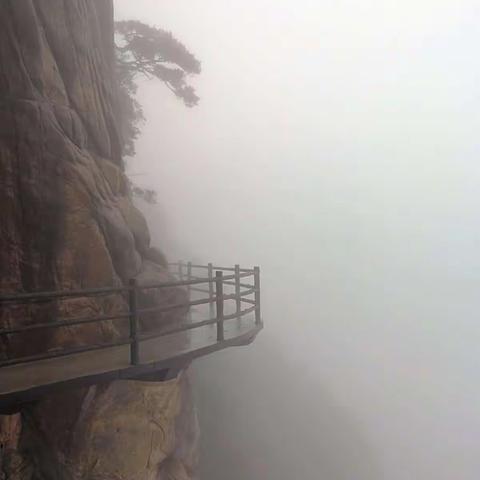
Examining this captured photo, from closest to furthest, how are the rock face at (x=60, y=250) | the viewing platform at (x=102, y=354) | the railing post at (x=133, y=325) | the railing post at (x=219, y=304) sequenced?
the viewing platform at (x=102, y=354) → the railing post at (x=133, y=325) → the rock face at (x=60, y=250) → the railing post at (x=219, y=304)

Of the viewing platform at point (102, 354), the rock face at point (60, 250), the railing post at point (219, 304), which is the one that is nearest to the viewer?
the viewing platform at point (102, 354)

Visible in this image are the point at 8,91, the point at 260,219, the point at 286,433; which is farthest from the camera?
the point at 260,219

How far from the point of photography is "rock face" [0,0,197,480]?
20.5ft

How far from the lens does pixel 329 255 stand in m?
48.8

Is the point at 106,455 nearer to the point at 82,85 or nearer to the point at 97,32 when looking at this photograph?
the point at 82,85

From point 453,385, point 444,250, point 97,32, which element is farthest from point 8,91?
point 444,250

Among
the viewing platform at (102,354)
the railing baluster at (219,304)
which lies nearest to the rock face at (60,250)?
the viewing platform at (102,354)

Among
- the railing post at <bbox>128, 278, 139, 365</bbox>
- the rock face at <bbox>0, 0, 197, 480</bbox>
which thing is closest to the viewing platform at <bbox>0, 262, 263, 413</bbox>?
the railing post at <bbox>128, 278, 139, 365</bbox>

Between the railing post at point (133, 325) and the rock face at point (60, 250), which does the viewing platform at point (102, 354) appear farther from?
the rock face at point (60, 250)

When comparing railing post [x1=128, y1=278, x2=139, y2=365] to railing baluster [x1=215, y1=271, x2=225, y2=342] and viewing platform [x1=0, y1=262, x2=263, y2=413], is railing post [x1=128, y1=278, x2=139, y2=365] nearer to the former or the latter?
viewing platform [x1=0, y1=262, x2=263, y2=413]

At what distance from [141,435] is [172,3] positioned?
2808cm

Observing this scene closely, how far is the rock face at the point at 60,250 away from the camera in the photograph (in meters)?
6.24

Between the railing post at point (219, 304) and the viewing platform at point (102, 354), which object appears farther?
the railing post at point (219, 304)

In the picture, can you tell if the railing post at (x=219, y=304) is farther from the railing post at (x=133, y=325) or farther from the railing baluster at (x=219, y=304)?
the railing post at (x=133, y=325)
